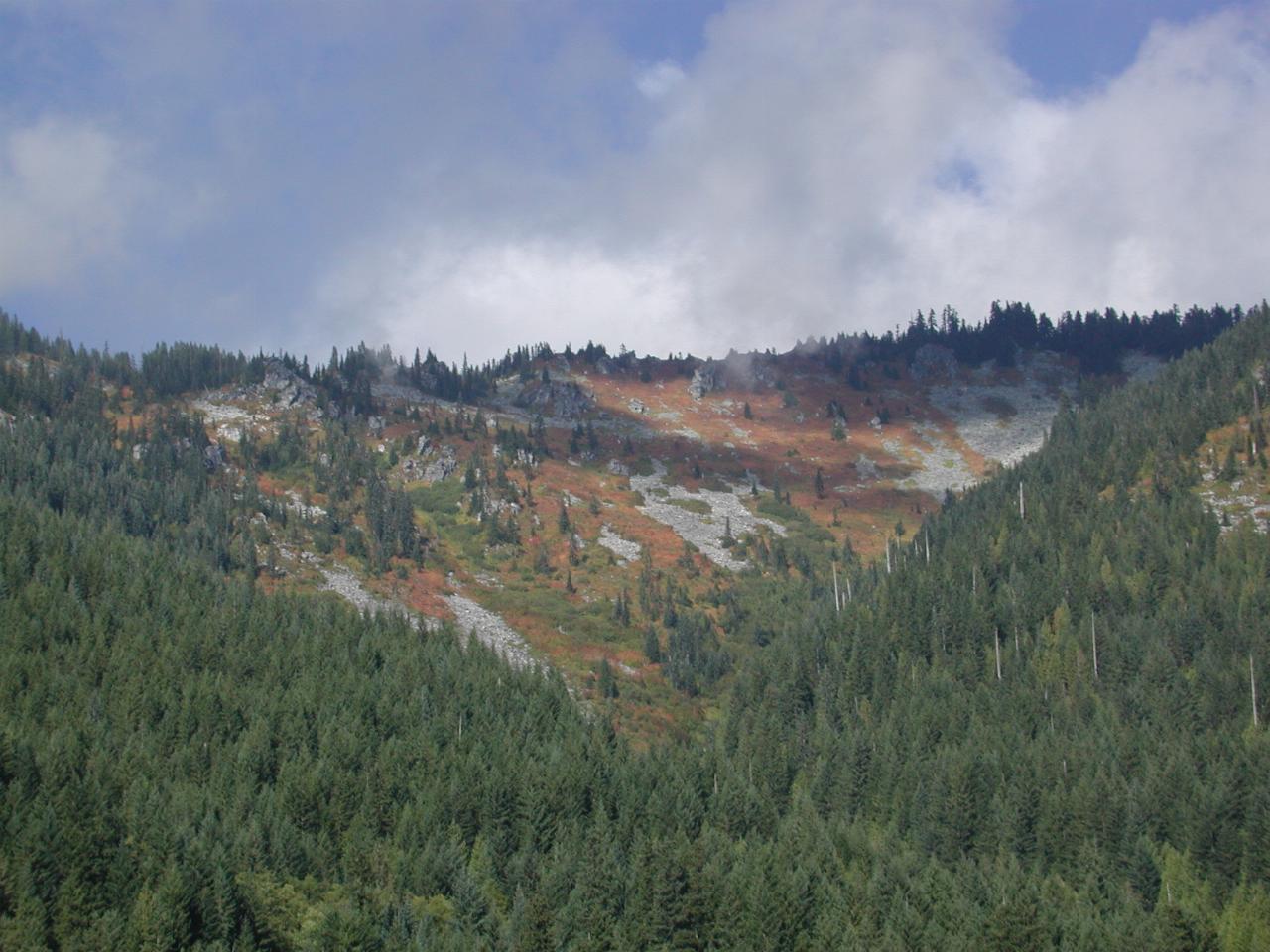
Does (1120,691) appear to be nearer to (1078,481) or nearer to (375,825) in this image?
(1078,481)

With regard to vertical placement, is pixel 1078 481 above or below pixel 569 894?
above

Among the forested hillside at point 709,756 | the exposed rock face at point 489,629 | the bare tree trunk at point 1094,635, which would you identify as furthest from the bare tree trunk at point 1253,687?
the exposed rock face at point 489,629

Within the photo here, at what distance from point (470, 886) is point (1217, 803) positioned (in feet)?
192

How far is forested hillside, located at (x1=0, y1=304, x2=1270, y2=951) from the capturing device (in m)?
74.1

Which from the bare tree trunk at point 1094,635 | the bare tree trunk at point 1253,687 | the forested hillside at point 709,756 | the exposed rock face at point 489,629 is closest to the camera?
the forested hillside at point 709,756

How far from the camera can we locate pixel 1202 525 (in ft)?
477

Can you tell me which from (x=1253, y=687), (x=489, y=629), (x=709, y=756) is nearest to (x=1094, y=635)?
(x=1253, y=687)

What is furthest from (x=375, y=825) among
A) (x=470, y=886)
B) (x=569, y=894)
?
(x=569, y=894)

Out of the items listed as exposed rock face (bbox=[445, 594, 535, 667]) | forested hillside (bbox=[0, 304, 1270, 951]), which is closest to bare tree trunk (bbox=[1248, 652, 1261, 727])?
forested hillside (bbox=[0, 304, 1270, 951])

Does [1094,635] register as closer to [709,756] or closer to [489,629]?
[709,756]

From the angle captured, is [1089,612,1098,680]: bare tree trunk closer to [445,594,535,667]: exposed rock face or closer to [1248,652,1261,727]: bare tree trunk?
[1248,652,1261,727]: bare tree trunk

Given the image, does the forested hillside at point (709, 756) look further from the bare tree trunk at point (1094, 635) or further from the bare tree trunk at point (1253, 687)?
the bare tree trunk at point (1253, 687)

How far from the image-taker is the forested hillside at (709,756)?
243ft

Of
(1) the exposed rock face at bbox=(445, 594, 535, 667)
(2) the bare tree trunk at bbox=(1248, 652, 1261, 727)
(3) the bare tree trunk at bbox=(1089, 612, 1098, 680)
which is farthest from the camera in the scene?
(1) the exposed rock face at bbox=(445, 594, 535, 667)
